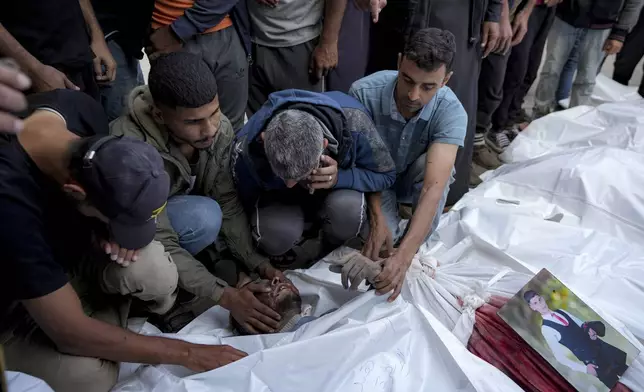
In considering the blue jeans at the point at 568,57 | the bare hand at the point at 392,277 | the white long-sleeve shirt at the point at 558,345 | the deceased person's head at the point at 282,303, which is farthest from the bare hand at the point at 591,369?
the blue jeans at the point at 568,57

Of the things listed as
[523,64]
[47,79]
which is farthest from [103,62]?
[523,64]

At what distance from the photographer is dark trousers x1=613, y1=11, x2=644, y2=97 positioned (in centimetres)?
256

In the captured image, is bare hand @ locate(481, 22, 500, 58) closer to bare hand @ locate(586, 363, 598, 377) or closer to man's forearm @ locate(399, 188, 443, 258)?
man's forearm @ locate(399, 188, 443, 258)

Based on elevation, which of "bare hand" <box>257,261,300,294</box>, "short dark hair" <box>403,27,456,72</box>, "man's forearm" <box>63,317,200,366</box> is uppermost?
"short dark hair" <box>403,27,456,72</box>

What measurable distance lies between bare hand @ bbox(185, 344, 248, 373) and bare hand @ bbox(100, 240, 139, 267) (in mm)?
226

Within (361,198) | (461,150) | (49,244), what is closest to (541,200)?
(461,150)

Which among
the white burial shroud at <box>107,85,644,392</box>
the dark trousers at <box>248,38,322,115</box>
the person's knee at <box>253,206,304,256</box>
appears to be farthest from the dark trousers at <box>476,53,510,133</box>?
the person's knee at <box>253,206,304,256</box>

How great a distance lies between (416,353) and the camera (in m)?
1.04

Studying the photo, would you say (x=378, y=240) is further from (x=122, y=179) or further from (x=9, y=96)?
(x=9, y=96)

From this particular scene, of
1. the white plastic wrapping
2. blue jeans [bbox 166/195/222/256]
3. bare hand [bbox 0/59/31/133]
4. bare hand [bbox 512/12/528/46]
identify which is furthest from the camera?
bare hand [bbox 512/12/528/46]

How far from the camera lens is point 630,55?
8.69 feet

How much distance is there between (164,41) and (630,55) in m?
2.37

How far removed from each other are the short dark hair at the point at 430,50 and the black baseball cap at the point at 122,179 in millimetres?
724

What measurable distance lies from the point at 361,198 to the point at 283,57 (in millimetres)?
573
